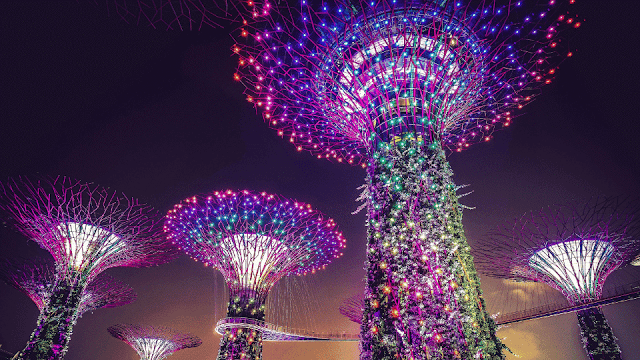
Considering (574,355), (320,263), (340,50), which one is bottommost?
(574,355)

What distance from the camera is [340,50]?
819 cm

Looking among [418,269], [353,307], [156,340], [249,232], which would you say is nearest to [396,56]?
[418,269]

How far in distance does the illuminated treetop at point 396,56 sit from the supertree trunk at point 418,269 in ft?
3.37

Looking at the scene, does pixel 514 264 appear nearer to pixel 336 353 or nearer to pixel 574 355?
pixel 574 355

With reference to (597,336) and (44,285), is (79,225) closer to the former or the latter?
(44,285)

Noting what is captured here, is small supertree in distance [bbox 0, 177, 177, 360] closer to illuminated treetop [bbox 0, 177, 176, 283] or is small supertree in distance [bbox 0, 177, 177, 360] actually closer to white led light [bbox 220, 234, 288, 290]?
illuminated treetop [bbox 0, 177, 176, 283]

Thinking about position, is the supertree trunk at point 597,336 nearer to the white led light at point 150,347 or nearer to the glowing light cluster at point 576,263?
the glowing light cluster at point 576,263

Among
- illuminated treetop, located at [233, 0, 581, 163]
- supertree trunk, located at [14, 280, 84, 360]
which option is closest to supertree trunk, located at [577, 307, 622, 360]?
illuminated treetop, located at [233, 0, 581, 163]

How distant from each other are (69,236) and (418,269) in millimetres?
15545

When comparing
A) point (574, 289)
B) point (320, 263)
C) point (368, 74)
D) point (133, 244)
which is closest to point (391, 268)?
point (368, 74)

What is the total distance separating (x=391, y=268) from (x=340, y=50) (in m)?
5.79

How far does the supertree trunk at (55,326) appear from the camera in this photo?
11.6 meters

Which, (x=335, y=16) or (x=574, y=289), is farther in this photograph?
(x=574, y=289)

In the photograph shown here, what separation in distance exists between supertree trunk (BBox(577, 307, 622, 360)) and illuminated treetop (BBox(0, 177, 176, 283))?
2156 cm
